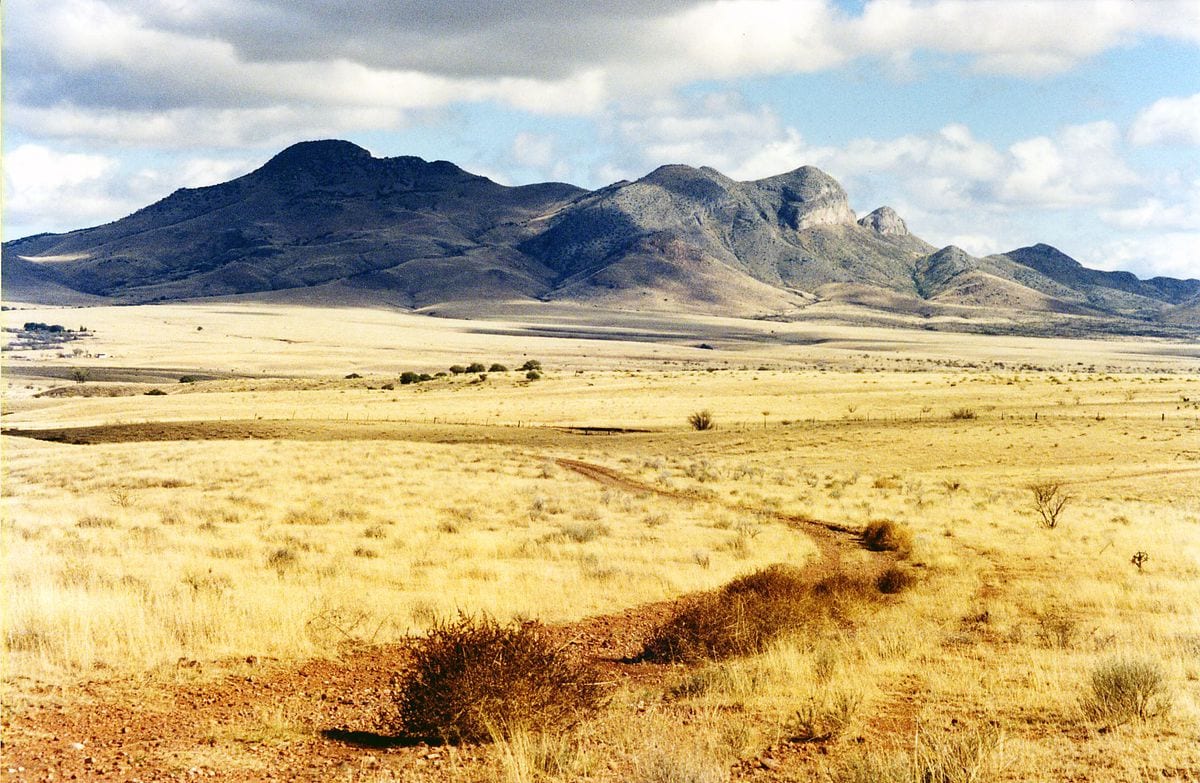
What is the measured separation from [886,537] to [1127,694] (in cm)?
1422

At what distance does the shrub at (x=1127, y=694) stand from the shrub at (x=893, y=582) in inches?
288

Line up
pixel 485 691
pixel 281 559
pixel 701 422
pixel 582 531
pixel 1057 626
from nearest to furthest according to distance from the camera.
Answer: pixel 485 691
pixel 1057 626
pixel 281 559
pixel 582 531
pixel 701 422

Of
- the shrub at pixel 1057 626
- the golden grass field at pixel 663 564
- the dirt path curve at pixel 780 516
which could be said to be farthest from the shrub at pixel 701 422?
the shrub at pixel 1057 626

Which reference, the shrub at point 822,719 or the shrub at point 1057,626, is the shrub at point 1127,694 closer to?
the shrub at point 822,719

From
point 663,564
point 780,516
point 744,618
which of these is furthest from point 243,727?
point 780,516

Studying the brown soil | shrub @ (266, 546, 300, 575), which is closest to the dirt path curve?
shrub @ (266, 546, 300, 575)

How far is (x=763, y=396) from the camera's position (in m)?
77.0

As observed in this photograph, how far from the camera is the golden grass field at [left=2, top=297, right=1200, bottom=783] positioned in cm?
898

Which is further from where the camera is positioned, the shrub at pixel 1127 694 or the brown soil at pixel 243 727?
the shrub at pixel 1127 694

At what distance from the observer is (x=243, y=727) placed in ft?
30.4

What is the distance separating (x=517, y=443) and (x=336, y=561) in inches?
1345

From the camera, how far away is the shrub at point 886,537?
75.3 feet

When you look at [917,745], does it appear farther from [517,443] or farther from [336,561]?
[517,443]

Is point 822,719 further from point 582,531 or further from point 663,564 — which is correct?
point 582,531
